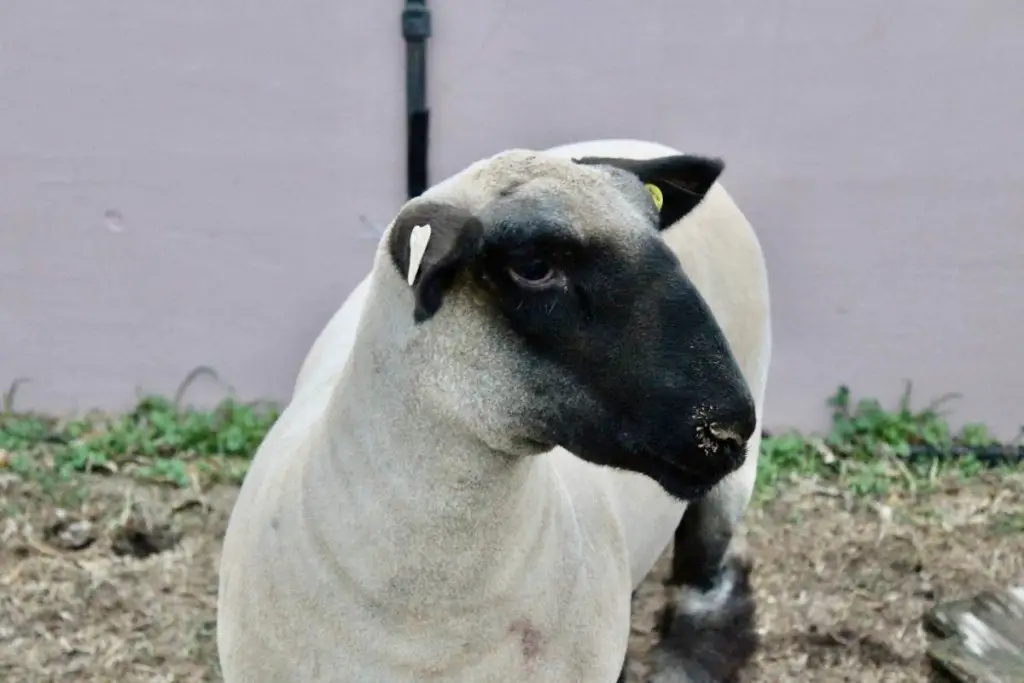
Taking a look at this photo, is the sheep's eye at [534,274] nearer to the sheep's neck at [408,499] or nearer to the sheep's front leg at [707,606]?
the sheep's neck at [408,499]

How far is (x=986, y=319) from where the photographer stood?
431cm

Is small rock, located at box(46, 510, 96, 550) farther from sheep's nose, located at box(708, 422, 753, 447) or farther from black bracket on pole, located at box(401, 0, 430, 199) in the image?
sheep's nose, located at box(708, 422, 753, 447)

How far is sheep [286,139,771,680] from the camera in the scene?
2.43 m

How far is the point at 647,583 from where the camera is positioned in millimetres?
3512

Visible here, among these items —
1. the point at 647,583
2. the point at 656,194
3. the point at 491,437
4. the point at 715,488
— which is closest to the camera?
the point at 491,437

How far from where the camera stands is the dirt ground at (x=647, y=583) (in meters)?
3.19

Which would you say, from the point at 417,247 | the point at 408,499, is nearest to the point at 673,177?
the point at 417,247

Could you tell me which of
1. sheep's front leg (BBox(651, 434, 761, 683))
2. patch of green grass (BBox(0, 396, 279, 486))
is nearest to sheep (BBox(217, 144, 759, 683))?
sheep's front leg (BBox(651, 434, 761, 683))

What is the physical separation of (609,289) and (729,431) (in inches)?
9.7

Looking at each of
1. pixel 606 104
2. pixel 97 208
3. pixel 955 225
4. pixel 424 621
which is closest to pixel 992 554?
pixel 955 225

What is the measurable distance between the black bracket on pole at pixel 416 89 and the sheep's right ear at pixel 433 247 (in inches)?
82.6

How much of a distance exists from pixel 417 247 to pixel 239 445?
2719mm

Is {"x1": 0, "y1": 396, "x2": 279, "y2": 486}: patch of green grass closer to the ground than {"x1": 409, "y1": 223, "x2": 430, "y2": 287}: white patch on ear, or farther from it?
closer to the ground

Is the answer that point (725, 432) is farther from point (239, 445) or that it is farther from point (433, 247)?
point (239, 445)
